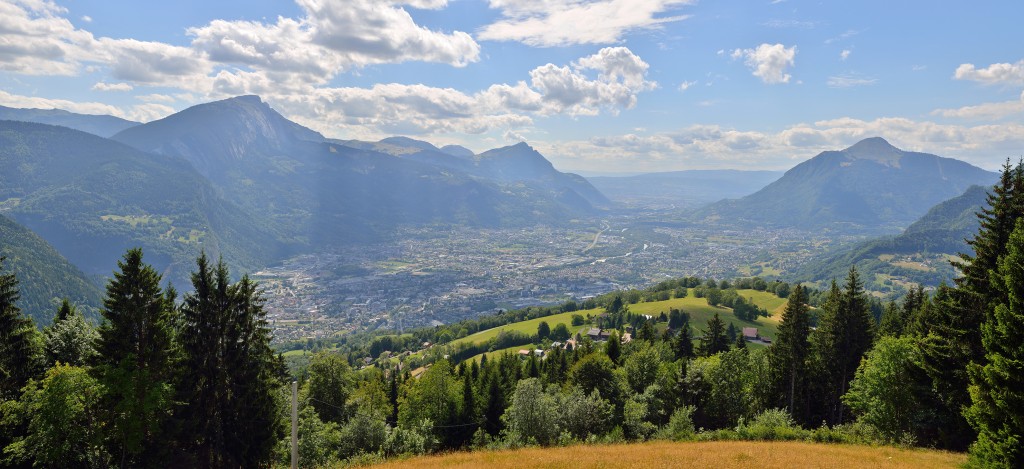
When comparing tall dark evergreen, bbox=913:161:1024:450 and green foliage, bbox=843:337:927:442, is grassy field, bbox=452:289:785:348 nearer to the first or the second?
green foliage, bbox=843:337:927:442

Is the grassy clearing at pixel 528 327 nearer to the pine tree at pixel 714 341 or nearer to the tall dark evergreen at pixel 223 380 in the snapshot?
the pine tree at pixel 714 341

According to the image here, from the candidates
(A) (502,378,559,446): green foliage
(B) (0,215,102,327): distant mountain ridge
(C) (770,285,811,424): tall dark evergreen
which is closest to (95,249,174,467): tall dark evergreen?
(A) (502,378,559,446): green foliage

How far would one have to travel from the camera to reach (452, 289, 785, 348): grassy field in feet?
425

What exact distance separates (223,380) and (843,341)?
49.9 m

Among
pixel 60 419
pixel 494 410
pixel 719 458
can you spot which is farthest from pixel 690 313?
pixel 60 419

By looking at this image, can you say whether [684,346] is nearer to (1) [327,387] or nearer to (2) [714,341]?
(2) [714,341]

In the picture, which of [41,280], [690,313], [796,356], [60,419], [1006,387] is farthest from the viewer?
[41,280]

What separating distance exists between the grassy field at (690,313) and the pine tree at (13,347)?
4406 inches

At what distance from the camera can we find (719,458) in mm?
21078

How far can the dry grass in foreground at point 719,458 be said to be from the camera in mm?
20341

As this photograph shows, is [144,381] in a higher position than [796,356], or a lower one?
higher

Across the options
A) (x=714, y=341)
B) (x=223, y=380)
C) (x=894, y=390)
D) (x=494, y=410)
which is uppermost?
(x=223, y=380)

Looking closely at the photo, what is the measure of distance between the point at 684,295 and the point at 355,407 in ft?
443

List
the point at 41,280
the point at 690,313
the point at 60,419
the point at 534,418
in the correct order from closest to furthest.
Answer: the point at 60,419 → the point at 534,418 → the point at 690,313 → the point at 41,280
